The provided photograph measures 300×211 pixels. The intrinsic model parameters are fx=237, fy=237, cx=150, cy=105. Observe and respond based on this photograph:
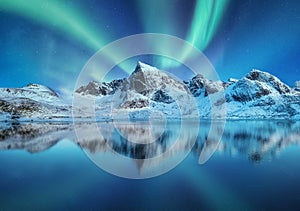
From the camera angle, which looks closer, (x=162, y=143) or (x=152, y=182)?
(x=152, y=182)

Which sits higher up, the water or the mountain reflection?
the mountain reflection

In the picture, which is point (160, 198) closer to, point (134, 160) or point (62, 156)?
point (134, 160)

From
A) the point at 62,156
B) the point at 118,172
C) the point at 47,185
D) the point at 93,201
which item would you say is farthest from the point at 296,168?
the point at 62,156

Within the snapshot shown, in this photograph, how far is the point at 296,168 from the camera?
1738cm

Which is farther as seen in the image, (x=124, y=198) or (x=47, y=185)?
(x=47, y=185)

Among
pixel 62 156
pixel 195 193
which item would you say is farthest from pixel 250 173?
pixel 62 156

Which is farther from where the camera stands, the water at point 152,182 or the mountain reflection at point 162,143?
the mountain reflection at point 162,143

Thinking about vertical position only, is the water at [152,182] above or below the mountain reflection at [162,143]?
below

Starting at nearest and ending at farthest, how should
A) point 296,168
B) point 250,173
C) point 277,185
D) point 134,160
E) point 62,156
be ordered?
point 277,185 < point 250,173 < point 296,168 < point 134,160 < point 62,156

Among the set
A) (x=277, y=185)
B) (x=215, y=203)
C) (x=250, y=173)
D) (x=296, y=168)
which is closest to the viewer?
(x=215, y=203)

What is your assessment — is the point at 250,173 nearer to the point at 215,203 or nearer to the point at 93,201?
the point at 215,203

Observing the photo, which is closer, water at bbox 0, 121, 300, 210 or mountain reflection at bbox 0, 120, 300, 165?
water at bbox 0, 121, 300, 210

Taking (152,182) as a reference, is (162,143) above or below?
above

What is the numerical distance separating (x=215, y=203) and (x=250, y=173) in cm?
619
